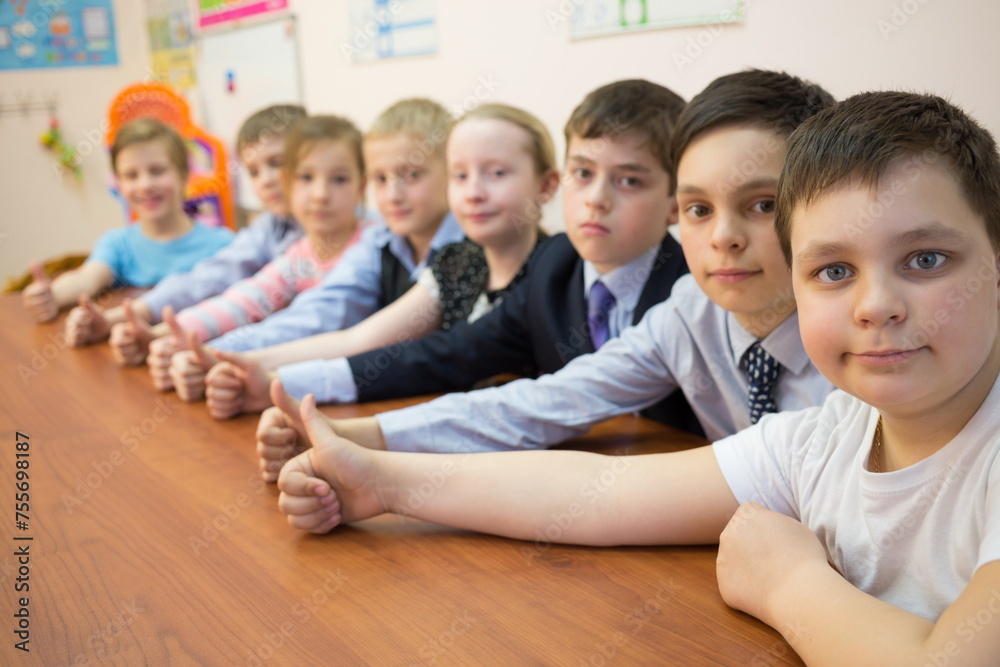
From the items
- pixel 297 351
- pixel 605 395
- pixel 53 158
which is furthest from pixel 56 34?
pixel 605 395

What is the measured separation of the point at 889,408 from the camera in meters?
0.62

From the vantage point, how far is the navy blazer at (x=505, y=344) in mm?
1312

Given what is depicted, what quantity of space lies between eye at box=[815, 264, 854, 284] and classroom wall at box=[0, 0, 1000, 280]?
70 cm

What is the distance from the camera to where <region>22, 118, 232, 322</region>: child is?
2.28 meters

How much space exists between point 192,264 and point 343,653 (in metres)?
1.88

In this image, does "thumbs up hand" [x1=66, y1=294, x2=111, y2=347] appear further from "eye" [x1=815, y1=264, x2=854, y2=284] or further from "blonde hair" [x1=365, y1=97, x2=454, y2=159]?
"eye" [x1=815, y1=264, x2=854, y2=284]

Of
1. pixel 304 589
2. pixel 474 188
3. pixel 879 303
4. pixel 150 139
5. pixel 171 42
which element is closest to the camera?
pixel 879 303

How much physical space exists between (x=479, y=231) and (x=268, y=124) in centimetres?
93

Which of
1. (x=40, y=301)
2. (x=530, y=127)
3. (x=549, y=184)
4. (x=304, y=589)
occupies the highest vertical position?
(x=530, y=127)

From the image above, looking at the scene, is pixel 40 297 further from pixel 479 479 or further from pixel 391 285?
pixel 479 479

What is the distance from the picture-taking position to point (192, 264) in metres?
2.34

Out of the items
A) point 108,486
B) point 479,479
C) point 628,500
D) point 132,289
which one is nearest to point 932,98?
point 628,500

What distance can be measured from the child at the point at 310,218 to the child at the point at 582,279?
545 millimetres

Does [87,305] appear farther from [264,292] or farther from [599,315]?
[599,315]
